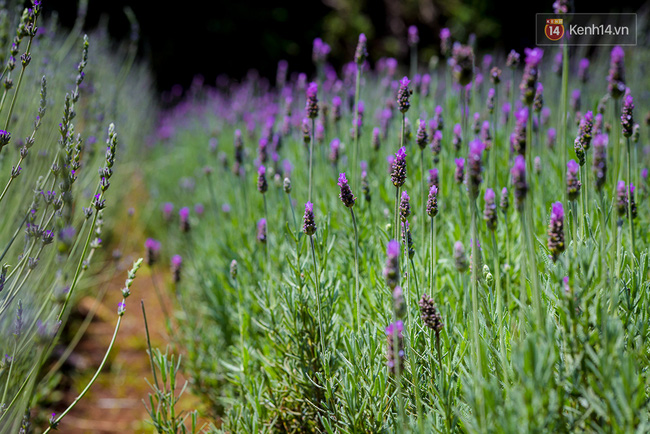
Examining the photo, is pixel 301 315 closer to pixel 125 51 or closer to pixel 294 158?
pixel 294 158

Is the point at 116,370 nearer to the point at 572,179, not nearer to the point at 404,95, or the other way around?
the point at 404,95

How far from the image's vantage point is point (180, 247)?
352 cm

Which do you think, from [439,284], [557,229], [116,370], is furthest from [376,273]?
[116,370]

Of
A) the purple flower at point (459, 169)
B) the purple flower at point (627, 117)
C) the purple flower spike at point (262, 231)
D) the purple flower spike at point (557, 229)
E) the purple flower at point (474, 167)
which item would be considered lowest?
the purple flower spike at point (557, 229)

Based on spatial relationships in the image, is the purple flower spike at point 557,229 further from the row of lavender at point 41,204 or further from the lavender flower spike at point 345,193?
the row of lavender at point 41,204

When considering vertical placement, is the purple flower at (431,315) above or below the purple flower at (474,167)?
below

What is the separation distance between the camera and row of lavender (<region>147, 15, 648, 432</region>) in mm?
927

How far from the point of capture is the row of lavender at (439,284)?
93cm

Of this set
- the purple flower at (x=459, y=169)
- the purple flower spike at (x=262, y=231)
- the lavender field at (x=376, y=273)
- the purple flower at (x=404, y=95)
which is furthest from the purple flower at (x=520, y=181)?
the purple flower spike at (x=262, y=231)

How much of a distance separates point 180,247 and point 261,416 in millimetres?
2295

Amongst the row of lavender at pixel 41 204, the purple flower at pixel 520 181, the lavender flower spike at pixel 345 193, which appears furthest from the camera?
the lavender flower spike at pixel 345 193

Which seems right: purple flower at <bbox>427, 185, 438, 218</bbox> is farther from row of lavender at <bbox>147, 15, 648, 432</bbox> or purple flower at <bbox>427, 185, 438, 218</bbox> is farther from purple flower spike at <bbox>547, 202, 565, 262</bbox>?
purple flower spike at <bbox>547, 202, 565, 262</bbox>

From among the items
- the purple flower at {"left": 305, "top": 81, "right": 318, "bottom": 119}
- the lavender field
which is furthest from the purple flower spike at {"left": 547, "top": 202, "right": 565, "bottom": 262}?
the purple flower at {"left": 305, "top": 81, "right": 318, "bottom": 119}

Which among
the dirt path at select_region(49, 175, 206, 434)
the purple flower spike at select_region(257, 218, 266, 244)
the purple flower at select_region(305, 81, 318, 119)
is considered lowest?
the dirt path at select_region(49, 175, 206, 434)
